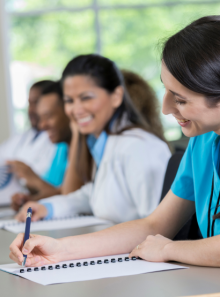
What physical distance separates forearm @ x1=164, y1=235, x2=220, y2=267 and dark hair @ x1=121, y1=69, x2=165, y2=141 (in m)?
1.12

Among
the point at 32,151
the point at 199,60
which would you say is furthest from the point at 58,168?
the point at 199,60

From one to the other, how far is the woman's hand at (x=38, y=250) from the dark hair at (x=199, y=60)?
0.44 metres

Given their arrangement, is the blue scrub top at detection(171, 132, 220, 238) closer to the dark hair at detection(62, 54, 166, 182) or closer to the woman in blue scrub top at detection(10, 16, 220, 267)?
the woman in blue scrub top at detection(10, 16, 220, 267)

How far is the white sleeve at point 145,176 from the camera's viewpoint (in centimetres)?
161

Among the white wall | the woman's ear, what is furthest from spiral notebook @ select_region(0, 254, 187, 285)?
the white wall

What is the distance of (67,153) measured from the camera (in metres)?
2.48

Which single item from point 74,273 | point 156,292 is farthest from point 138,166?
point 156,292

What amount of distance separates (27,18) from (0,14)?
306mm

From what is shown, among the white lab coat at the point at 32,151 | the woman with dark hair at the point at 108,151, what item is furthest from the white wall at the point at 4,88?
the woman with dark hair at the point at 108,151

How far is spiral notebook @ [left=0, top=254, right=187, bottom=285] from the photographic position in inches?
32.2

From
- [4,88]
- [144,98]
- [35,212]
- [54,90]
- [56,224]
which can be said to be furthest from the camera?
[4,88]

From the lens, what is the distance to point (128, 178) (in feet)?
5.44

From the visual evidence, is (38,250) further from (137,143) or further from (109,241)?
(137,143)

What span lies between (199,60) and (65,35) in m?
4.45
